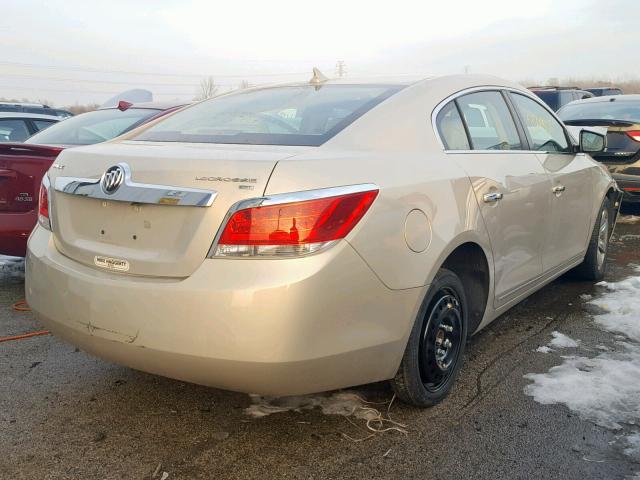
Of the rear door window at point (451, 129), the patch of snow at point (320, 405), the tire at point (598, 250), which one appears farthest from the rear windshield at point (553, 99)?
the patch of snow at point (320, 405)

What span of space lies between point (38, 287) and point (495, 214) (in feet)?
7.19

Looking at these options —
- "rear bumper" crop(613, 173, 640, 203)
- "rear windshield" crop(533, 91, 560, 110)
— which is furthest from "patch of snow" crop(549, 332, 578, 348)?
"rear windshield" crop(533, 91, 560, 110)

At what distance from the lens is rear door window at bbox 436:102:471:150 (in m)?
2.95

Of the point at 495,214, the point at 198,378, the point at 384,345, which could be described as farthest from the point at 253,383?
the point at 495,214

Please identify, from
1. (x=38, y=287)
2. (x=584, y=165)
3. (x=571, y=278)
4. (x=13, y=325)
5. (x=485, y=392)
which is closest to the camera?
(x=38, y=287)

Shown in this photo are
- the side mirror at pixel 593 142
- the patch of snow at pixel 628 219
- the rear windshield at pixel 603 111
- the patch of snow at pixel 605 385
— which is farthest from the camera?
the patch of snow at pixel 628 219

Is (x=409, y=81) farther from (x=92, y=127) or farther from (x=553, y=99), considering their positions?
(x=553, y=99)

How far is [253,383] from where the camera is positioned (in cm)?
222

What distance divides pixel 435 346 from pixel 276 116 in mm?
1348

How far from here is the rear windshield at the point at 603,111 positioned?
763cm

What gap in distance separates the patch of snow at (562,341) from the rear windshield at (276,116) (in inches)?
72.7

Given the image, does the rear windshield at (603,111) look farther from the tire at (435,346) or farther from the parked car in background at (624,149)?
the tire at (435,346)

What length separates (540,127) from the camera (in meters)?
4.04

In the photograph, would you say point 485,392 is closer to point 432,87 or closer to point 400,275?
point 400,275
